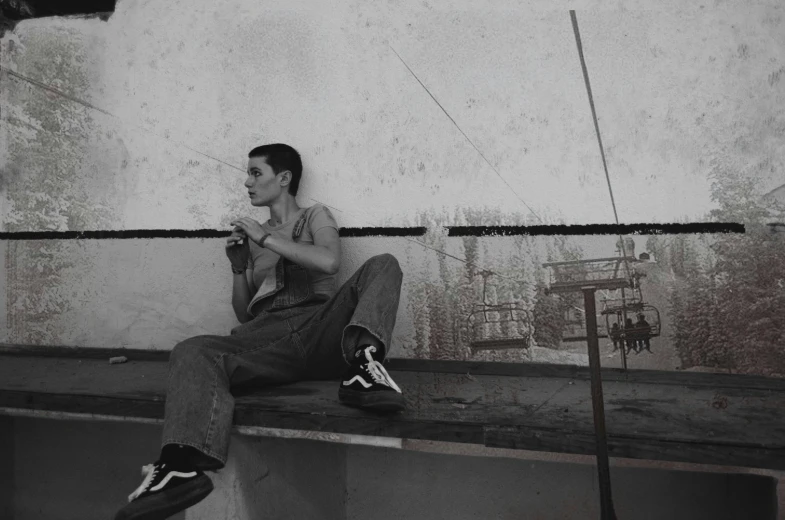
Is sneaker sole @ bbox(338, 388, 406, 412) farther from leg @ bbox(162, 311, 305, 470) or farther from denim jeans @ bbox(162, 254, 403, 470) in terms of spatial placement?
leg @ bbox(162, 311, 305, 470)

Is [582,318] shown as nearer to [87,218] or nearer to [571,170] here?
[571,170]

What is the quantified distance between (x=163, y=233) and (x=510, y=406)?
1689 millimetres

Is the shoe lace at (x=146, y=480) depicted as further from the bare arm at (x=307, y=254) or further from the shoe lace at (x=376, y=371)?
the bare arm at (x=307, y=254)

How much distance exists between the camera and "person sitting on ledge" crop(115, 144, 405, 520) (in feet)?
5.01

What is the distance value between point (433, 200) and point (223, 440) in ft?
3.72

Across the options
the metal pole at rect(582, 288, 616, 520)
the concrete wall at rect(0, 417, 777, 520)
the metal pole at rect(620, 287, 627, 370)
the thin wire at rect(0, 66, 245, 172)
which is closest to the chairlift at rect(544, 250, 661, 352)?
the metal pole at rect(620, 287, 627, 370)

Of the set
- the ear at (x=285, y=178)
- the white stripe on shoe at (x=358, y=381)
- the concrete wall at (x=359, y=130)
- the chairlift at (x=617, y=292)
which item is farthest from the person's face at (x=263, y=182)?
the chairlift at (x=617, y=292)

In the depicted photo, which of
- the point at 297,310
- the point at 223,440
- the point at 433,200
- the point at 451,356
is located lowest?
the point at 223,440

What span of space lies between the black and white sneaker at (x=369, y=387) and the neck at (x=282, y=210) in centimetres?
79

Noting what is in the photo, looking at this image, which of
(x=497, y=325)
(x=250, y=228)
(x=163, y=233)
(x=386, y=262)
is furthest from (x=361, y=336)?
(x=163, y=233)

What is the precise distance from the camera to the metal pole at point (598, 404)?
0.99 metres

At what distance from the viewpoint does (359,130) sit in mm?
2395

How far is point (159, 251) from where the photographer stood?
265 cm

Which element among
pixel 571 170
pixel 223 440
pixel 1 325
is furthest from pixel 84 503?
pixel 571 170
